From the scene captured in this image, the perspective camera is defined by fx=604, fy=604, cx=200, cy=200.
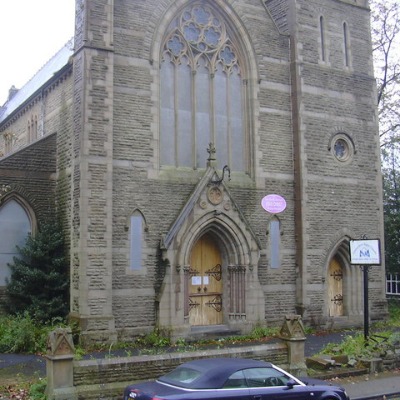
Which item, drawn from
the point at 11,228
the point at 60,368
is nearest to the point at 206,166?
the point at 11,228

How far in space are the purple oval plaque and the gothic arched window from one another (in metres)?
Answer: 1.35

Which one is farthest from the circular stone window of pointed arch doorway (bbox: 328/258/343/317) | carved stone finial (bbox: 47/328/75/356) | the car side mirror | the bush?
carved stone finial (bbox: 47/328/75/356)

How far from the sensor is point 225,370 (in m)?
8.91

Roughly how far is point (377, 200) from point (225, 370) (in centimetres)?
1515

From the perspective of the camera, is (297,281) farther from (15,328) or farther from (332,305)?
(15,328)

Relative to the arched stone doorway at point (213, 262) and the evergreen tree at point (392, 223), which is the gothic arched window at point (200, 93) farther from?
the evergreen tree at point (392, 223)

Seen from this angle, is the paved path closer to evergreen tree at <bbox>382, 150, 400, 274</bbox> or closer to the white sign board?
the white sign board

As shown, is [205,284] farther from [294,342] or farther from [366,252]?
[294,342]

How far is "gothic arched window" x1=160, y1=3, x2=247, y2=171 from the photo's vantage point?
62.5ft

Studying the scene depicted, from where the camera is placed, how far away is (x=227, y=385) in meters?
8.79

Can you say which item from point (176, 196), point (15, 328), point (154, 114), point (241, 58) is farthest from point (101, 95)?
point (15, 328)

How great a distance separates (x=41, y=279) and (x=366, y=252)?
925 centimetres

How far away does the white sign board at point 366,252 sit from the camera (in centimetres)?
1566

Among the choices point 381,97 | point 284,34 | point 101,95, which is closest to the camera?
point 101,95
